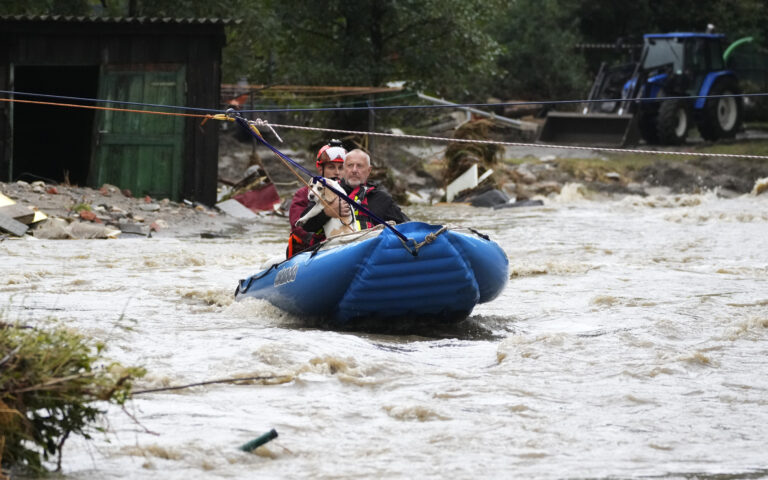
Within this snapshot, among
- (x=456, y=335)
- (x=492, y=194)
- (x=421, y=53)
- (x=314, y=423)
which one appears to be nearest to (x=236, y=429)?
(x=314, y=423)

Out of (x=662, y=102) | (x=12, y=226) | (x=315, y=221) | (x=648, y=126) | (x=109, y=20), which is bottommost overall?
(x=12, y=226)

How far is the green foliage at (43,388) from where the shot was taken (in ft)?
12.3

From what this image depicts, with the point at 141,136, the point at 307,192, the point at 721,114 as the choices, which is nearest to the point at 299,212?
the point at 307,192

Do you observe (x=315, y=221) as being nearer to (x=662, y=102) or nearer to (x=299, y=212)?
(x=299, y=212)

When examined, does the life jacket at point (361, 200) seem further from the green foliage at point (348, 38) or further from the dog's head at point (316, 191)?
the green foliage at point (348, 38)

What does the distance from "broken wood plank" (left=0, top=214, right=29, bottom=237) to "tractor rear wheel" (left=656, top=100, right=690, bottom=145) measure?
15601 millimetres

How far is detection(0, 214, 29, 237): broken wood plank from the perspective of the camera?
518 inches

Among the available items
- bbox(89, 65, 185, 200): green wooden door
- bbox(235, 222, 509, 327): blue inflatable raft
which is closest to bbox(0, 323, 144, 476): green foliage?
bbox(235, 222, 509, 327): blue inflatable raft

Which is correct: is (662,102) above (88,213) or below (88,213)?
above

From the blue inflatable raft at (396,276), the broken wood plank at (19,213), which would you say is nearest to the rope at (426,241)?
the blue inflatable raft at (396,276)

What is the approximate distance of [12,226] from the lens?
13.2m

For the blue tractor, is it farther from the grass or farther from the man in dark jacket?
the man in dark jacket

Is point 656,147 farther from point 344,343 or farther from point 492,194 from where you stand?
point 344,343

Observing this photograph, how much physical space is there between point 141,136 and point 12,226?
4071 millimetres
